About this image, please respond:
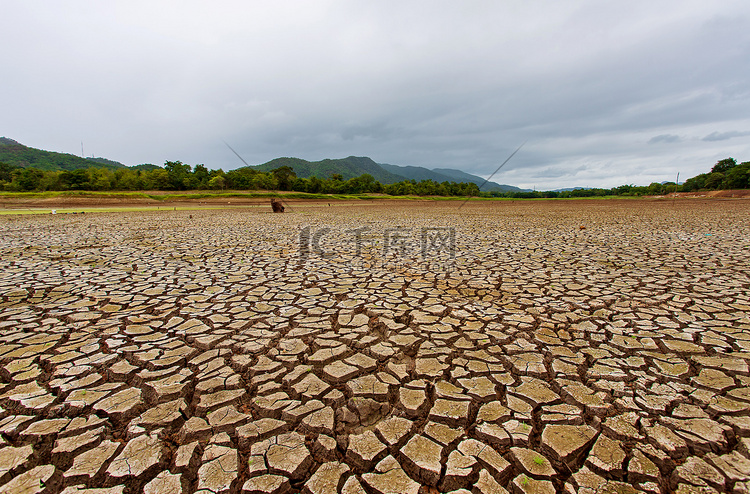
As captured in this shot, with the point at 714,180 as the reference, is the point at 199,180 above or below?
below

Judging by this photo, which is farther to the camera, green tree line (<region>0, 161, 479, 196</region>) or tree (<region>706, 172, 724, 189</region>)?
tree (<region>706, 172, 724, 189</region>)

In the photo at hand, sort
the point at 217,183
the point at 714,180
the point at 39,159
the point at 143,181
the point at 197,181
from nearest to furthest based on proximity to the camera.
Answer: the point at 217,183, the point at 143,181, the point at 197,181, the point at 714,180, the point at 39,159

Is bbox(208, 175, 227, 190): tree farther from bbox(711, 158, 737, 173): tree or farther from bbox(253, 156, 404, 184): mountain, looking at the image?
bbox(711, 158, 737, 173): tree

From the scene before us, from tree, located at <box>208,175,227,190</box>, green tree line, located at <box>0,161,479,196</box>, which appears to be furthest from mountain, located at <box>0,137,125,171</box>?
tree, located at <box>208,175,227,190</box>

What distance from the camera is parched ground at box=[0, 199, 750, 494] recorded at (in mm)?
1758

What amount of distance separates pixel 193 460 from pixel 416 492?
51.1 inches

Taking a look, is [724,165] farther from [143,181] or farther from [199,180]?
[143,181]

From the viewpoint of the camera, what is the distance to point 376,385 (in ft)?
8.40

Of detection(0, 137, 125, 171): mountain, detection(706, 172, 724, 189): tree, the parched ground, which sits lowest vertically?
the parched ground

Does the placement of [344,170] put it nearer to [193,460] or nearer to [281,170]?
[281,170]

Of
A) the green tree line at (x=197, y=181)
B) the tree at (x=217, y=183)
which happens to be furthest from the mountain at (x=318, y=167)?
the tree at (x=217, y=183)

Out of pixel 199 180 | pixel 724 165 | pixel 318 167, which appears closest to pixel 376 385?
pixel 199 180

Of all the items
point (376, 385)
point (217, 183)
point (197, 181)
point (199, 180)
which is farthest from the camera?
point (199, 180)

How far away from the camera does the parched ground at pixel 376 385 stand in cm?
176
